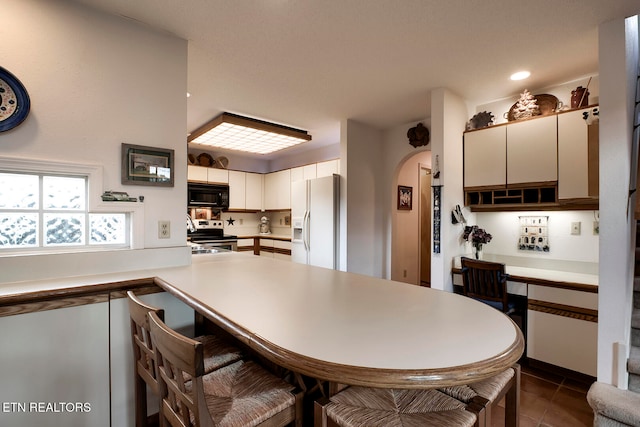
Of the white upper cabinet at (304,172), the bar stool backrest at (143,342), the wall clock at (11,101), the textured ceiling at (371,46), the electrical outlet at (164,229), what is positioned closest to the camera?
the bar stool backrest at (143,342)

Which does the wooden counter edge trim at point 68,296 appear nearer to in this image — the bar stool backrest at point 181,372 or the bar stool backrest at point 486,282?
the bar stool backrest at point 181,372

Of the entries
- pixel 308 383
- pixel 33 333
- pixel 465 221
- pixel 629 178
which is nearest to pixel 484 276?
pixel 465 221

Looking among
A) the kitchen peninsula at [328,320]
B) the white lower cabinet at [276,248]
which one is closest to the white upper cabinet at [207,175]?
the white lower cabinet at [276,248]

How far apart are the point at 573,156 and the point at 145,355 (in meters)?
→ 3.22

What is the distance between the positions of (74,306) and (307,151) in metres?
4.66

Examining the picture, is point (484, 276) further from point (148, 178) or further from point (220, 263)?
point (148, 178)

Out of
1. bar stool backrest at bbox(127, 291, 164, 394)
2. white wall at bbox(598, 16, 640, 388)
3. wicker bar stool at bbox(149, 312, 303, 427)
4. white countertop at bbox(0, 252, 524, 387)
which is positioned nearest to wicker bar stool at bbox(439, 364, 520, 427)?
white countertop at bbox(0, 252, 524, 387)

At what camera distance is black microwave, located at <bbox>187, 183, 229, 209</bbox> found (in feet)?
15.6

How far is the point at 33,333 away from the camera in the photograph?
4.34 feet

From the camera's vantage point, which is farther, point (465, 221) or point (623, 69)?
point (465, 221)

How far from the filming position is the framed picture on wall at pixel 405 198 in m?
4.39

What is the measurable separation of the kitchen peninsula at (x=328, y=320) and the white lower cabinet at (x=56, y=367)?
2 cm

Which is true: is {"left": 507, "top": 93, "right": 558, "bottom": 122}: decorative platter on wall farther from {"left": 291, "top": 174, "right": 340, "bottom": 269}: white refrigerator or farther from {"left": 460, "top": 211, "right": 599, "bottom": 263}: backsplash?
{"left": 291, "top": 174, "right": 340, "bottom": 269}: white refrigerator

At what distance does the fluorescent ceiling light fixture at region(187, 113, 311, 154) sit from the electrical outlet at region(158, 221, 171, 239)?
188 centimetres
